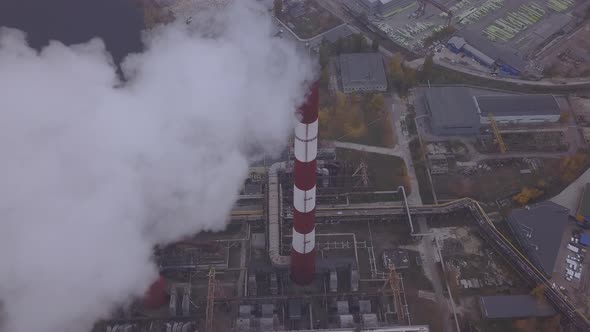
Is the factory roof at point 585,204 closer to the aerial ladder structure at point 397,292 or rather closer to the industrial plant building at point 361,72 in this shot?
the aerial ladder structure at point 397,292

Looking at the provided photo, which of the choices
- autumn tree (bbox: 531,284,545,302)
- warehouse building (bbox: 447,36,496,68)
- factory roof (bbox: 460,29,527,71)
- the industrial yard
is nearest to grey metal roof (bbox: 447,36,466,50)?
warehouse building (bbox: 447,36,496,68)

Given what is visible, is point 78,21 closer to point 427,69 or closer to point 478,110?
point 427,69

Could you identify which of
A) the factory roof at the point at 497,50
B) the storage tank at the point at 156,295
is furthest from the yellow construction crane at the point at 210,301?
the factory roof at the point at 497,50

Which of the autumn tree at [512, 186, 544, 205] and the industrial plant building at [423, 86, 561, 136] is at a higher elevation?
the industrial plant building at [423, 86, 561, 136]

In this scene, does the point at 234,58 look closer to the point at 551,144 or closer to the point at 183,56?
the point at 183,56

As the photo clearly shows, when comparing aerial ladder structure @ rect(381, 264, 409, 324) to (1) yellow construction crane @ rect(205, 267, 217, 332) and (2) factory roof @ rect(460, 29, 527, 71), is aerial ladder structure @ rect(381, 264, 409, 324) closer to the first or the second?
(1) yellow construction crane @ rect(205, 267, 217, 332)
